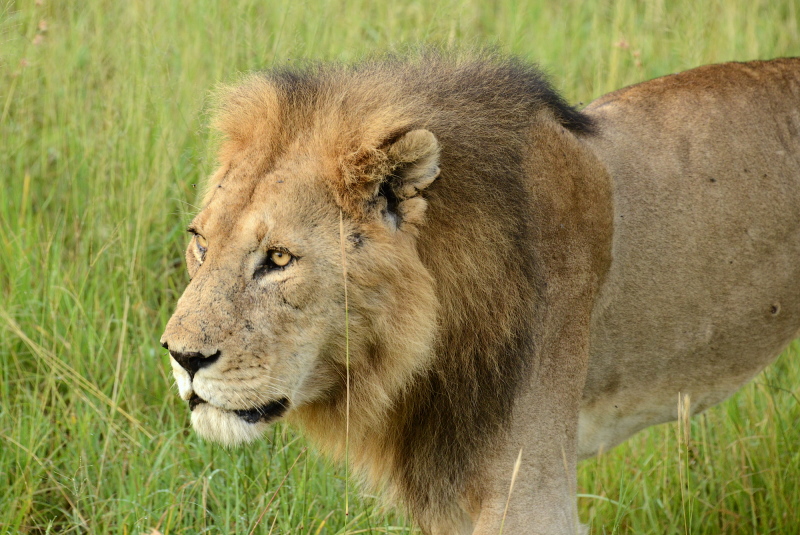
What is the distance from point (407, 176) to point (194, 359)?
80cm

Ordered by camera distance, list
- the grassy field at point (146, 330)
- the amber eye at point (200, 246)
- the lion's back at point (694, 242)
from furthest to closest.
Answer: the grassy field at point (146, 330)
the lion's back at point (694, 242)
the amber eye at point (200, 246)

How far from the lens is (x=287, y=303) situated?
264 centimetres

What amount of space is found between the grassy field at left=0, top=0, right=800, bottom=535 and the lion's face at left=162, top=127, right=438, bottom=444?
60cm

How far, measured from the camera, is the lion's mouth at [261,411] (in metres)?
2.68

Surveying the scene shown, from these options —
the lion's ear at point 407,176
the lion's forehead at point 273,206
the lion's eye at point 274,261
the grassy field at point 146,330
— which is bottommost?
the grassy field at point 146,330

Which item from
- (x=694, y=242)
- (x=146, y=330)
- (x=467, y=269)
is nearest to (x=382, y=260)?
(x=467, y=269)

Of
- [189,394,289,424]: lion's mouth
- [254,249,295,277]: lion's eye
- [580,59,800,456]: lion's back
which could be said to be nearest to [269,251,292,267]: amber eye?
[254,249,295,277]: lion's eye

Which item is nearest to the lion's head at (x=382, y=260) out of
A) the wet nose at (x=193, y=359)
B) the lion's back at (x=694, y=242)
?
the wet nose at (x=193, y=359)

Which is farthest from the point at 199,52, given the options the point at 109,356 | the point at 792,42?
the point at 792,42

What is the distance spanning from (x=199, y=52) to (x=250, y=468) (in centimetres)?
286

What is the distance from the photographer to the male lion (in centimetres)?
268

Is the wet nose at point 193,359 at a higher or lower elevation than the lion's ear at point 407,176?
lower

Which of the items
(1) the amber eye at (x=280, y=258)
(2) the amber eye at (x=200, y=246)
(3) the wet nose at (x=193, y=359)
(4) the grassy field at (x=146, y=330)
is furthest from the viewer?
(4) the grassy field at (x=146, y=330)

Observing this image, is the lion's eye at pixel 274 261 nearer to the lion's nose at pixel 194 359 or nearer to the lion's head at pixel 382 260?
the lion's head at pixel 382 260
